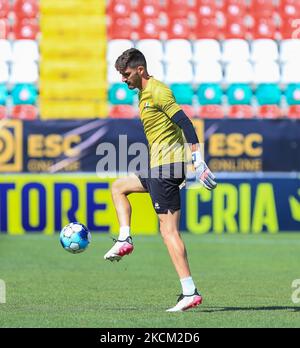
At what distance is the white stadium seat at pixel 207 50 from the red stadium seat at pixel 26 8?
3581 mm

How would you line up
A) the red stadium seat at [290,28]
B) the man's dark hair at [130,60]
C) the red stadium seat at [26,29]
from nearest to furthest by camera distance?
1. the man's dark hair at [130,60]
2. the red stadium seat at [26,29]
3. the red stadium seat at [290,28]

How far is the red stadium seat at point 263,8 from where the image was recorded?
2164 centimetres

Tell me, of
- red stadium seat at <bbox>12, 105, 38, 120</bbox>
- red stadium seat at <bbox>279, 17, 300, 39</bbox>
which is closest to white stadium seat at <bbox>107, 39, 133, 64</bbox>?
red stadium seat at <bbox>12, 105, 38, 120</bbox>

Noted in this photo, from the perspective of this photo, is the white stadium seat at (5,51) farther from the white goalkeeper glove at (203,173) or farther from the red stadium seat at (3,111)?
the white goalkeeper glove at (203,173)

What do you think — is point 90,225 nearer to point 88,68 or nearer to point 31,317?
point 88,68

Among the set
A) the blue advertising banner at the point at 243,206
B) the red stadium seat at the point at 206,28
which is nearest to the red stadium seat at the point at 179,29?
the red stadium seat at the point at 206,28

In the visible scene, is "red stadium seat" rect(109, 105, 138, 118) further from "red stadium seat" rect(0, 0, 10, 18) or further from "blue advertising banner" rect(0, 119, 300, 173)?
"red stadium seat" rect(0, 0, 10, 18)

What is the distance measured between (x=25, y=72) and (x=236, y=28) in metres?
4.77

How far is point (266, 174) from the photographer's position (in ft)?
59.7

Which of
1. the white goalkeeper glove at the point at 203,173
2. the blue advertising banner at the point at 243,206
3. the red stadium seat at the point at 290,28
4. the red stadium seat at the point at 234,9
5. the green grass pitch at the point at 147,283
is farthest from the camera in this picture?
the red stadium seat at the point at 234,9

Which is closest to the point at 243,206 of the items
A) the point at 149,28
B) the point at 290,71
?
the point at 290,71

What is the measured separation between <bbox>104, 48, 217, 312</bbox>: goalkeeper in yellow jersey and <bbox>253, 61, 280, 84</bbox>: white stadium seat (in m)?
12.1
